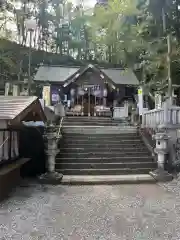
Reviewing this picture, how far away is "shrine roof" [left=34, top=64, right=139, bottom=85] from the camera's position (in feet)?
75.3

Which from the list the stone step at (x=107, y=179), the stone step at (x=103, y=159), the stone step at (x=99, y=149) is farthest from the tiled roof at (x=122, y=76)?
the stone step at (x=107, y=179)

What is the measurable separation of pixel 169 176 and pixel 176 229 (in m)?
4.59

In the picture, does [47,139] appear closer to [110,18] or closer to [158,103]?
[158,103]

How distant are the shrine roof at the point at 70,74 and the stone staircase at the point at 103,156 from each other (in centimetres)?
978

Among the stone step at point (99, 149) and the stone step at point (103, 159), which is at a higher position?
the stone step at point (99, 149)

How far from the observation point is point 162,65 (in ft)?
58.9

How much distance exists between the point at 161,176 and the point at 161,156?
0.95m

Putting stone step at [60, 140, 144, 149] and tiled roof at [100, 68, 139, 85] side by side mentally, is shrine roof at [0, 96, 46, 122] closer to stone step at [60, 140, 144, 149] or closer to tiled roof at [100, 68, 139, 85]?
stone step at [60, 140, 144, 149]

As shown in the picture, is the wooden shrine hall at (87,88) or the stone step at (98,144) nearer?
the stone step at (98,144)

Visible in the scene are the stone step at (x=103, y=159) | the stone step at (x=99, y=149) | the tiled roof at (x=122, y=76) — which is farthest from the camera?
the tiled roof at (x=122, y=76)

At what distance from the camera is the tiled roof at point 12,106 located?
20.6 feet

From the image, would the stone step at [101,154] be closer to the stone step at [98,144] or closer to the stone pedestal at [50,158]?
the stone step at [98,144]

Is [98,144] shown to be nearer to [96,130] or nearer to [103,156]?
[103,156]

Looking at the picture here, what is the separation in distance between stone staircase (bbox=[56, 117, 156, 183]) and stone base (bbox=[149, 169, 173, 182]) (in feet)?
0.66
